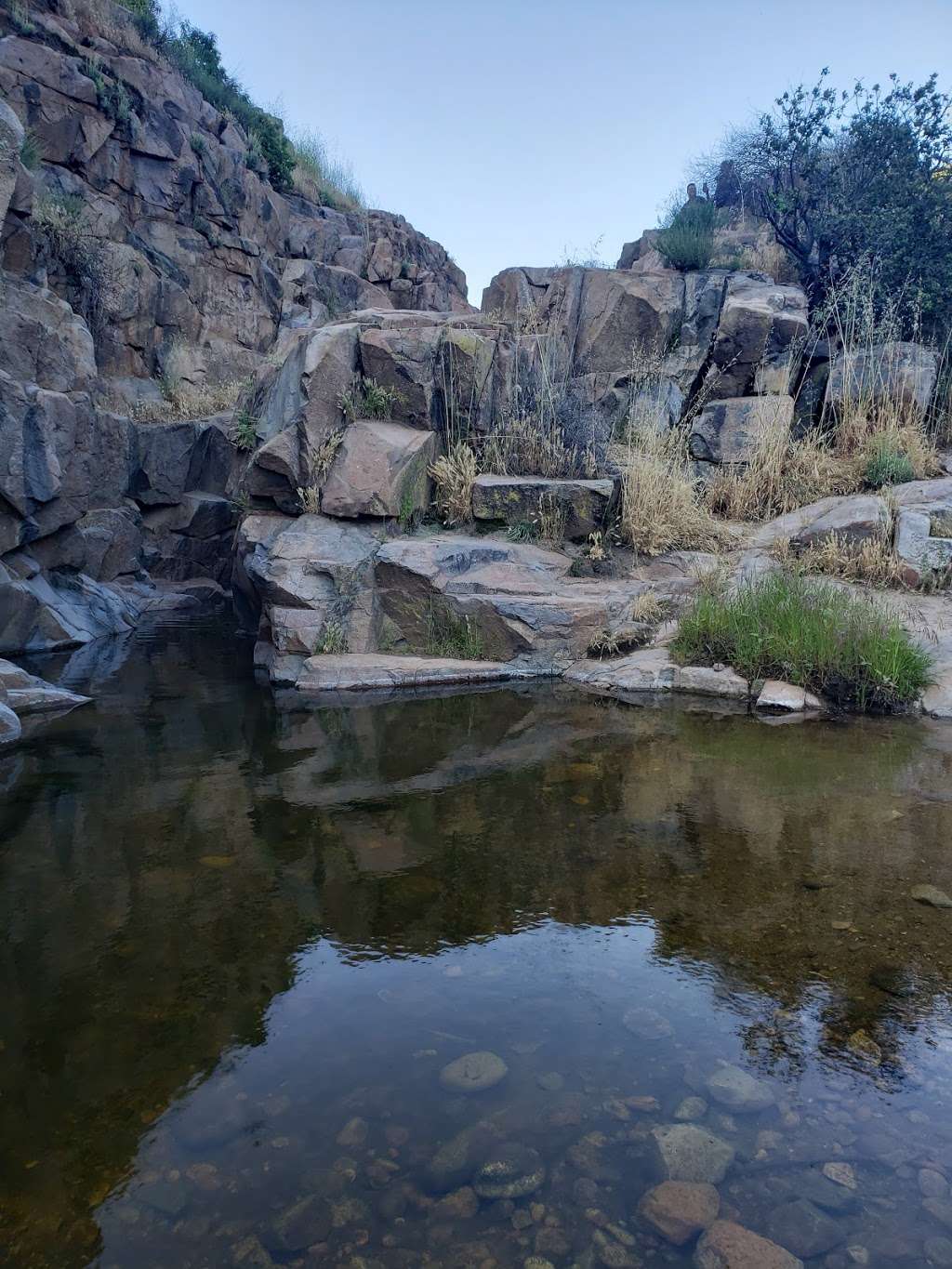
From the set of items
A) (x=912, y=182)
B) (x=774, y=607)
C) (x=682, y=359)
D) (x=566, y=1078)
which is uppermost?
(x=912, y=182)

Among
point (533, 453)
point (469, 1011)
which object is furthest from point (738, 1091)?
point (533, 453)

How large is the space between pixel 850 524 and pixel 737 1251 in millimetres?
6145

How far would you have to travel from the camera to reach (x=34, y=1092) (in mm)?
A: 1863

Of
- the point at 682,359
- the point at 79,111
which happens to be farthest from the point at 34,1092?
the point at 79,111

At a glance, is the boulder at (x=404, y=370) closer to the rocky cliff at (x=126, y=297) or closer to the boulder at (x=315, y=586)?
the boulder at (x=315, y=586)

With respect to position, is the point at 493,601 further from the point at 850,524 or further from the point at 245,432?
the point at 245,432

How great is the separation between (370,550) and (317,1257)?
227 inches

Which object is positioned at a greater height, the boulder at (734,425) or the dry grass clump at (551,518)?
the boulder at (734,425)

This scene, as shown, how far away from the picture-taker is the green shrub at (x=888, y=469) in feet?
25.1

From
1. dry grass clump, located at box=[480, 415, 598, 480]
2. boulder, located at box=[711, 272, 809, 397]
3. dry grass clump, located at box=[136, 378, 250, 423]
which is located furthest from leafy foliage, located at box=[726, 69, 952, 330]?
dry grass clump, located at box=[136, 378, 250, 423]

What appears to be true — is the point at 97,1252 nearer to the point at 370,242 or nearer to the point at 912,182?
the point at 912,182

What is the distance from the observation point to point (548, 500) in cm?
750

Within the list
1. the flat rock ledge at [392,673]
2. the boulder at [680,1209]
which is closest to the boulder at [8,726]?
the flat rock ledge at [392,673]

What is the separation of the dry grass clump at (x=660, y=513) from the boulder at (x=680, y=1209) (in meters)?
5.96
